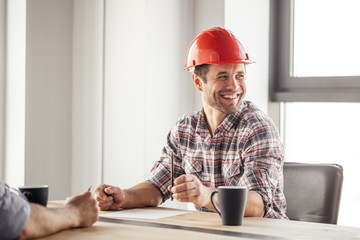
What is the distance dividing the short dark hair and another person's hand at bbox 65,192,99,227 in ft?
2.89

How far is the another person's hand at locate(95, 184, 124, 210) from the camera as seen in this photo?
2.07 m

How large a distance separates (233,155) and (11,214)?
1085mm

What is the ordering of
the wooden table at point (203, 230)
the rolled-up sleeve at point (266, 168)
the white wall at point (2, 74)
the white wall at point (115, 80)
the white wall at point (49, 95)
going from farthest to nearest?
the white wall at point (115, 80), the white wall at point (49, 95), the white wall at point (2, 74), the rolled-up sleeve at point (266, 168), the wooden table at point (203, 230)

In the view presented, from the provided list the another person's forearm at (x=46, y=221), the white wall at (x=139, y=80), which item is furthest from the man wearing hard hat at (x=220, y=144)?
the white wall at (x=139, y=80)

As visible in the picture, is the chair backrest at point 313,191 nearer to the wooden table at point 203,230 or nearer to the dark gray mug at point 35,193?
the wooden table at point 203,230

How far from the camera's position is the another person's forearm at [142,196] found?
2139mm

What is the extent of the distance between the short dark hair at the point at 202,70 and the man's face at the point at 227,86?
3 cm

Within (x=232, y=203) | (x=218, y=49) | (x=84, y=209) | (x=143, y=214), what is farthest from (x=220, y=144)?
(x=84, y=209)

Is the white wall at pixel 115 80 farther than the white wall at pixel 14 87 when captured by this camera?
Yes

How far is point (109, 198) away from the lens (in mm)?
2074

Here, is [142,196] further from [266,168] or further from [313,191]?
[313,191]

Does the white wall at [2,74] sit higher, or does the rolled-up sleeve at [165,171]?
the white wall at [2,74]

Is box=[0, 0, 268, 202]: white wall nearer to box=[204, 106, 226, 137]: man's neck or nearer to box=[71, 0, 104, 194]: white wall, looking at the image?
box=[71, 0, 104, 194]: white wall

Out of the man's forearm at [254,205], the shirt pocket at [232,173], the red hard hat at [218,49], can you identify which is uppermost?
the red hard hat at [218,49]
